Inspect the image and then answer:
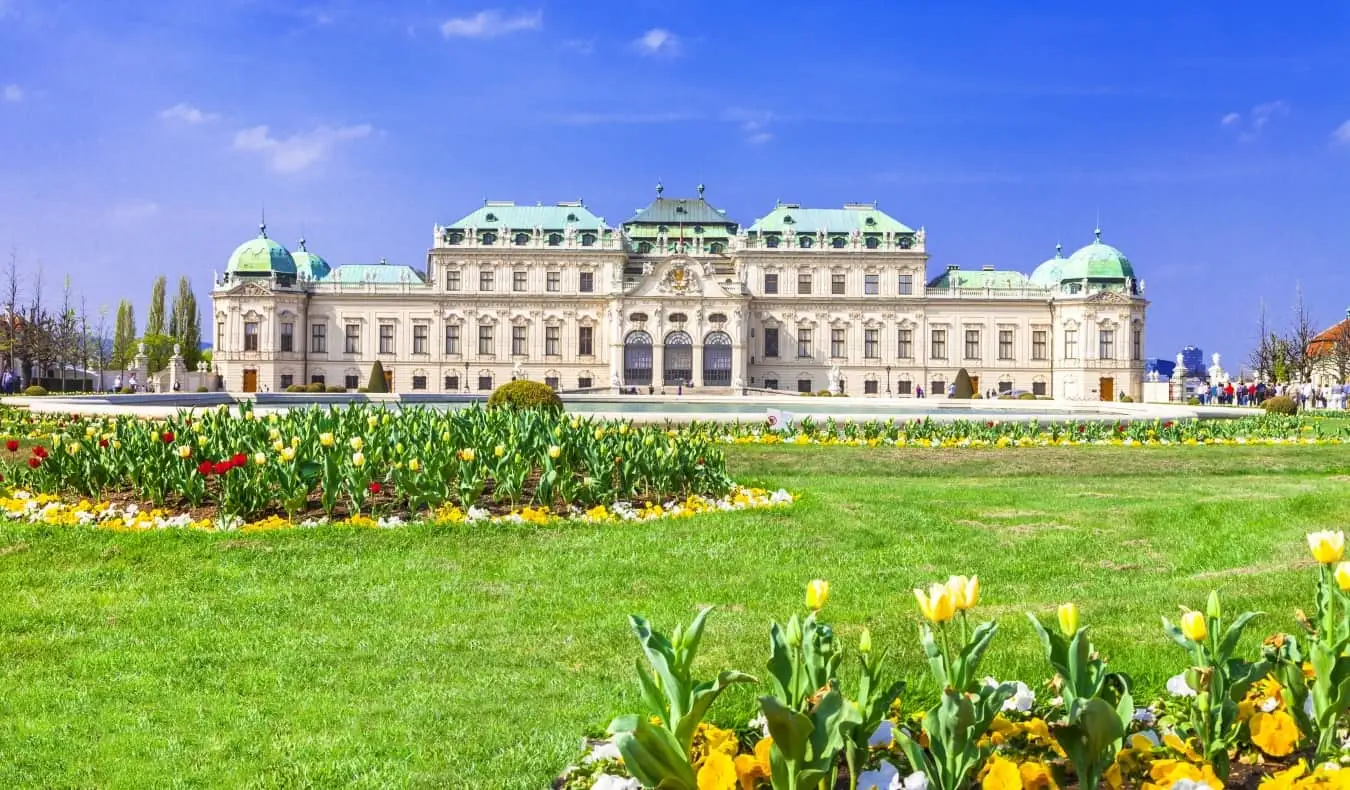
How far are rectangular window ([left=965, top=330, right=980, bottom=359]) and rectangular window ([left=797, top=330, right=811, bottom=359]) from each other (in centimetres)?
1006

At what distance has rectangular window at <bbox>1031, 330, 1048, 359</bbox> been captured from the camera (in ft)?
229

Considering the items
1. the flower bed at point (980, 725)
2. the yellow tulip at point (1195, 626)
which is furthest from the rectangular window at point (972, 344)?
the yellow tulip at point (1195, 626)

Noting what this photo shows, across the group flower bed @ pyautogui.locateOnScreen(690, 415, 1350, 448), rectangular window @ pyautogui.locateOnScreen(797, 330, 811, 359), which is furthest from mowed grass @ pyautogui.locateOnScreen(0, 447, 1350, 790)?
rectangular window @ pyautogui.locateOnScreen(797, 330, 811, 359)

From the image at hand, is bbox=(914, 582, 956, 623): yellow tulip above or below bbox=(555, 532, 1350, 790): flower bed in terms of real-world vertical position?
above

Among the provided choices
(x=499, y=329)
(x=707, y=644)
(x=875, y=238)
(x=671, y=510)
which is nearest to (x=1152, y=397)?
(x=875, y=238)

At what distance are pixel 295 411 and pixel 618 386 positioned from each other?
5133 centimetres

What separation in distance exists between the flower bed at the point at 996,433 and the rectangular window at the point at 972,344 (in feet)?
147

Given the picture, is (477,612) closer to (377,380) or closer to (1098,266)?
(377,380)

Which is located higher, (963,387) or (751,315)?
(751,315)

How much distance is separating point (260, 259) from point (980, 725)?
232 feet

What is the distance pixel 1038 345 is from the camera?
6994 cm

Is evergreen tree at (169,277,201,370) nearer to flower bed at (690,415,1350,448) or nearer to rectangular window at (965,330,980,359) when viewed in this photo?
rectangular window at (965,330,980,359)

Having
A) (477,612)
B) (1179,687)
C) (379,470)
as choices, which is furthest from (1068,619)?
(379,470)

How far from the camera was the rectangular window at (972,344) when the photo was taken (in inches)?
2756
